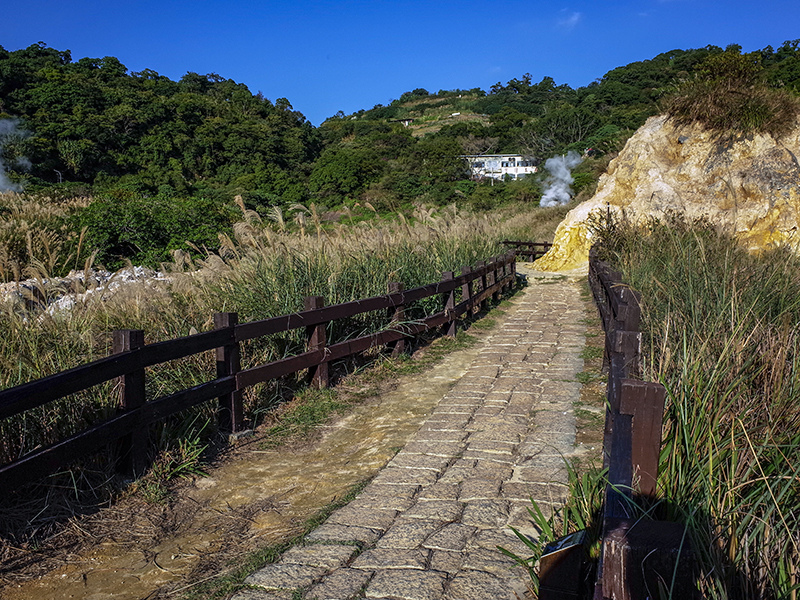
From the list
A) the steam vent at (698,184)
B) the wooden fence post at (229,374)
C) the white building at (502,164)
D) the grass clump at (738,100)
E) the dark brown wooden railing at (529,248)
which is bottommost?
the wooden fence post at (229,374)

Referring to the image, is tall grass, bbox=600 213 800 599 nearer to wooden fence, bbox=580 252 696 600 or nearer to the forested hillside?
wooden fence, bbox=580 252 696 600

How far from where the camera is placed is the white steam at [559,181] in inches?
1714

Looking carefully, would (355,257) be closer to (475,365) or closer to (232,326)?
(475,365)

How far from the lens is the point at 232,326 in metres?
5.35

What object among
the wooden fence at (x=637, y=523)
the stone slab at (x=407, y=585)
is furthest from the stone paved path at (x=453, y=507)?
the wooden fence at (x=637, y=523)

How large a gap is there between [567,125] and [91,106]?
177 ft

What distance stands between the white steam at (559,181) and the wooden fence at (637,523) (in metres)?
37.9

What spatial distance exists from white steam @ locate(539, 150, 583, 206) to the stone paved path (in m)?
34.4

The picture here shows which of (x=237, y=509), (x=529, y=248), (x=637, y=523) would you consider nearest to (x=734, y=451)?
(x=637, y=523)

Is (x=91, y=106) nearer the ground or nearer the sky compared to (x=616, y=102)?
nearer the ground

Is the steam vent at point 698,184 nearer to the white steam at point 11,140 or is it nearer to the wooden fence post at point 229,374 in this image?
the wooden fence post at point 229,374

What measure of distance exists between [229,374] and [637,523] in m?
4.16

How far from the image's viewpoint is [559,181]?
170 feet

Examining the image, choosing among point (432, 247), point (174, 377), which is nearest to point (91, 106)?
point (432, 247)
